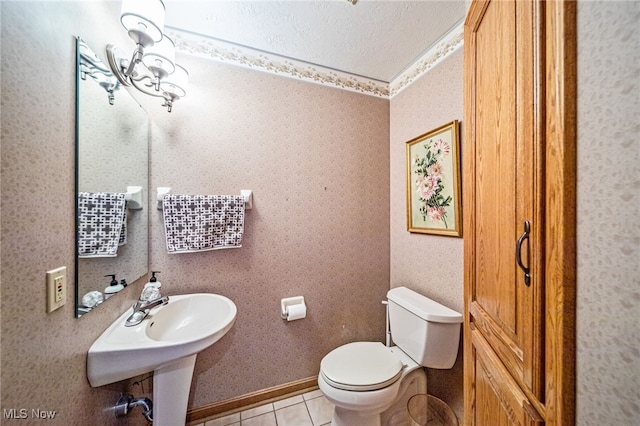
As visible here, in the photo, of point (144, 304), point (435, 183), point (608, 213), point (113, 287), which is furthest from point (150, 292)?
point (435, 183)

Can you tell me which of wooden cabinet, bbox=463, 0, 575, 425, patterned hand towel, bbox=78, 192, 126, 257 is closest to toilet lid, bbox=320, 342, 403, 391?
wooden cabinet, bbox=463, 0, 575, 425

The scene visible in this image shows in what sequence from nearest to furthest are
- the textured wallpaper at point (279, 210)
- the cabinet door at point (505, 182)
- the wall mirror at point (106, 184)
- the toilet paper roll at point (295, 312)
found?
the cabinet door at point (505, 182), the wall mirror at point (106, 184), the textured wallpaper at point (279, 210), the toilet paper roll at point (295, 312)

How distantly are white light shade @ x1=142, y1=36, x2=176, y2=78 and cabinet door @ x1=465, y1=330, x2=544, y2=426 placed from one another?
173 cm

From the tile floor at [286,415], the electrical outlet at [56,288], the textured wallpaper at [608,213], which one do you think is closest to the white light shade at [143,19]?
the electrical outlet at [56,288]

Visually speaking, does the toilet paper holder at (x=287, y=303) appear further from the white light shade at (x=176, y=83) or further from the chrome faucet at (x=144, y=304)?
the white light shade at (x=176, y=83)

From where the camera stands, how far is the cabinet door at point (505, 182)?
47cm

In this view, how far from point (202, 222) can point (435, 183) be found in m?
1.45

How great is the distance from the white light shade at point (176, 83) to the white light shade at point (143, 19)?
27 centimetres

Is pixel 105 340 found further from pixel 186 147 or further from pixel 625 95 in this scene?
pixel 625 95

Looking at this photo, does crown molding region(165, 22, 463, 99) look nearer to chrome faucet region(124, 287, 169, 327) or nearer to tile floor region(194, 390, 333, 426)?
chrome faucet region(124, 287, 169, 327)

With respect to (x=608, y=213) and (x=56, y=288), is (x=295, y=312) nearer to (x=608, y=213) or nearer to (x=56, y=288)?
(x=56, y=288)

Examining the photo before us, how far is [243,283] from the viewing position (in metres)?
1.46

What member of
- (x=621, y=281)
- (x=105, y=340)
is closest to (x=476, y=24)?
(x=621, y=281)

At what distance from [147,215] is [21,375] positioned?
86cm
